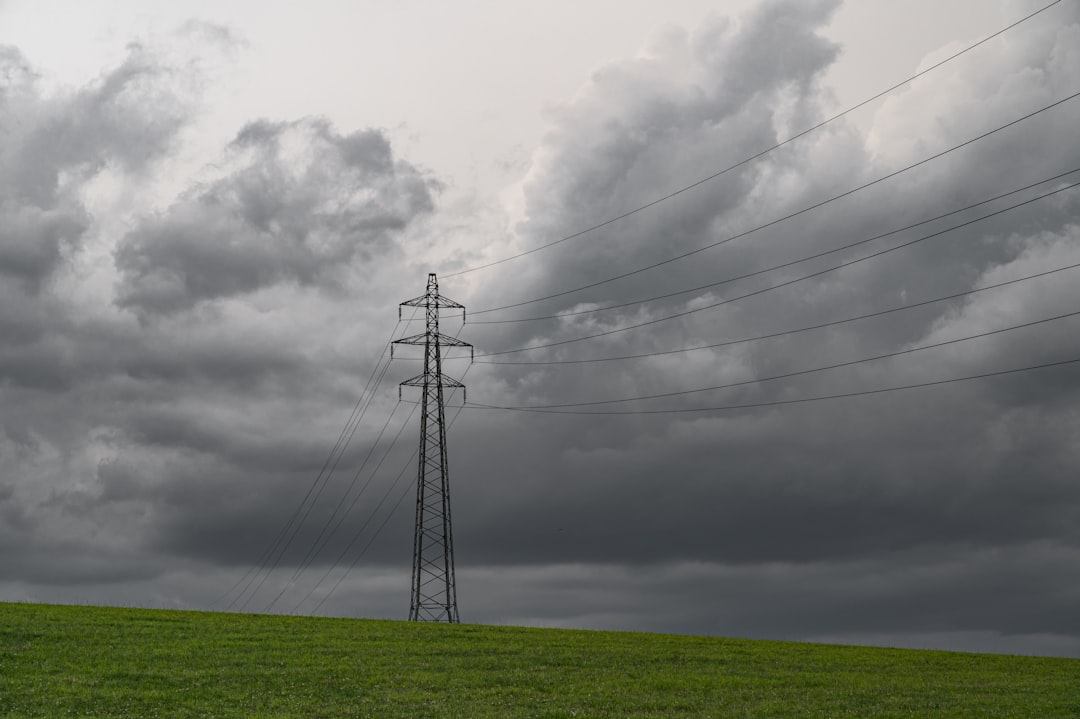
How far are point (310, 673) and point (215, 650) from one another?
310 inches

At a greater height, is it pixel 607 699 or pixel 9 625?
pixel 9 625

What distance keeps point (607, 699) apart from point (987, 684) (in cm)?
2020

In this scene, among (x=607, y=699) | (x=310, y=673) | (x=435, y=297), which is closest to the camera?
(x=607, y=699)

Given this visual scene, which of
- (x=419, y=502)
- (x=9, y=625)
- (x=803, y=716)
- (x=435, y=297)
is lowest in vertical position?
(x=803, y=716)

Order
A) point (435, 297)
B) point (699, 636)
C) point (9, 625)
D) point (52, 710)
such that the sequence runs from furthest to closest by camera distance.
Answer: point (435, 297) → point (699, 636) → point (9, 625) → point (52, 710)

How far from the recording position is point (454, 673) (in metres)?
47.3

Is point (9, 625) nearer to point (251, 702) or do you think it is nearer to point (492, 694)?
point (251, 702)

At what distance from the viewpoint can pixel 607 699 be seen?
1633 inches

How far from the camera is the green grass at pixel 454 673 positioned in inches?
1551

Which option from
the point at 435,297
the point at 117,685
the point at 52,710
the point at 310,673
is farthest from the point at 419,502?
the point at 52,710

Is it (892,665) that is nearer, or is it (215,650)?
(215,650)

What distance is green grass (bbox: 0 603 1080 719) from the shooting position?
39.4m

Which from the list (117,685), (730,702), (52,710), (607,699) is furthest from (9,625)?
(730,702)

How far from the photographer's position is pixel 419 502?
226ft
